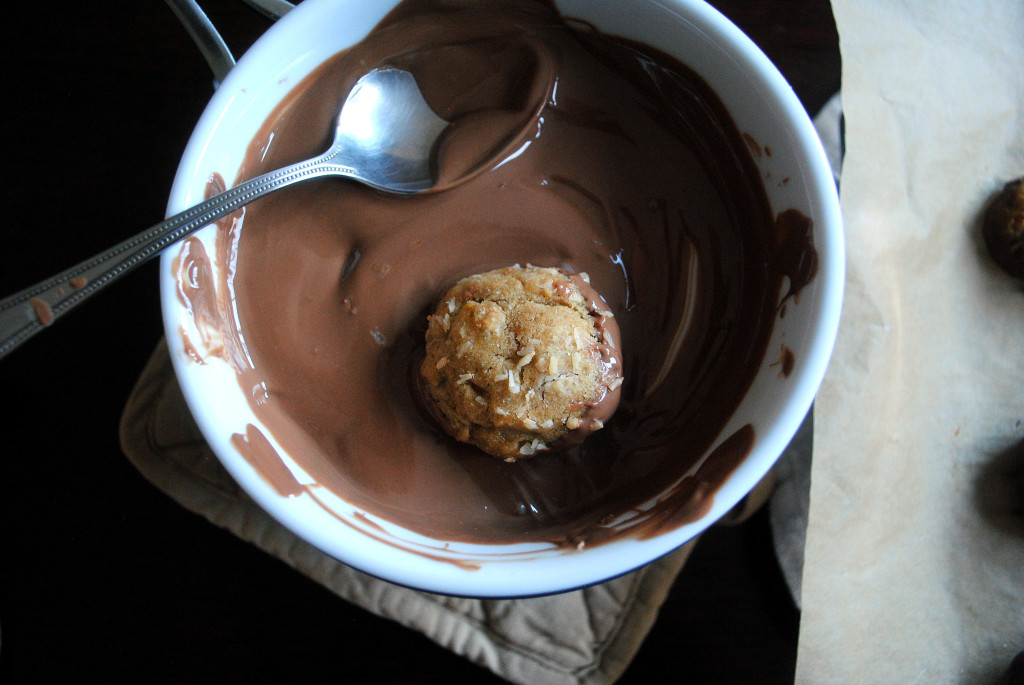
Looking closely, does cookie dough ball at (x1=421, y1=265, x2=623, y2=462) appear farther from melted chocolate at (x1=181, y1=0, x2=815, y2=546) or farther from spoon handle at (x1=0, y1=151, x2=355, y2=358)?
spoon handle at (x1=0, y1=151, x2=355, y2=358)

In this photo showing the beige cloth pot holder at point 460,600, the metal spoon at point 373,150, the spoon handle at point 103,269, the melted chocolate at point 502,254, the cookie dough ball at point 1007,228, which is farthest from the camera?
the cookie dough ball at point 1007,228

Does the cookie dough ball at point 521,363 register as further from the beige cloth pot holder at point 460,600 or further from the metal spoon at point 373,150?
the beige cloth pot holder at point 460,600

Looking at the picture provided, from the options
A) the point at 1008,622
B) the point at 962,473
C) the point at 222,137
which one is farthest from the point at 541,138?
the point at 1008,622

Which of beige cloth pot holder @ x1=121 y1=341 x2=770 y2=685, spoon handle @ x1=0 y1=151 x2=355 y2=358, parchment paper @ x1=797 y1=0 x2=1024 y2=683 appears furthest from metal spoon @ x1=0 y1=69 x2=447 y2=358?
parchment paper @ x1=797 y1=0 x2=1024 y2=683

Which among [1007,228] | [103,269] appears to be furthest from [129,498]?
[1007,228]

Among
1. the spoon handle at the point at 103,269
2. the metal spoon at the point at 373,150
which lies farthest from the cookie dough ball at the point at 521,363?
the spoon handle at the point at 103,269

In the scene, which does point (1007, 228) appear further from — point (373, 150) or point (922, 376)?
point (373, 150)
